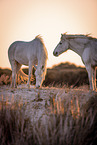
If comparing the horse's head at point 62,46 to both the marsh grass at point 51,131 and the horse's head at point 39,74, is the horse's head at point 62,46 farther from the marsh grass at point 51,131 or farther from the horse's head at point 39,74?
the marsh grass at point 51,131

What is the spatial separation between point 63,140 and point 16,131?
1041 millimetres

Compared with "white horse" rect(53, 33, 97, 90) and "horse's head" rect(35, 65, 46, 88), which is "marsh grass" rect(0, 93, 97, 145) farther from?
"horse's head" rect(35, 65, 46, 88)

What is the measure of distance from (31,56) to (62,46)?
1.55m

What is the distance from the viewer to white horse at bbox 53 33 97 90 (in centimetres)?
600

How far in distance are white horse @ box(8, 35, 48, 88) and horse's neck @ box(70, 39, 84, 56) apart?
1316 millimetres

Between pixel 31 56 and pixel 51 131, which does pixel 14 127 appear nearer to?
pixel 51 131

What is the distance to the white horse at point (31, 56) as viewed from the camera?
6.70 meters

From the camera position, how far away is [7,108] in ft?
11.5

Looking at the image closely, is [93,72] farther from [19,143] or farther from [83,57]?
[19,143]

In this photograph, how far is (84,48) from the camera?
20.9 feet

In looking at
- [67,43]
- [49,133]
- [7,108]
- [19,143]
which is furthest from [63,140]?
[67,43]

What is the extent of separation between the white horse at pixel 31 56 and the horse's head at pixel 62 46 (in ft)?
1.79

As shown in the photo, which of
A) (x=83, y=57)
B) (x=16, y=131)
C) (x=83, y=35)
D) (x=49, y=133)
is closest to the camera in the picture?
(x=49, y=133)

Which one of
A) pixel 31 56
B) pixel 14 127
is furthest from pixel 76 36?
pixel 14 127
